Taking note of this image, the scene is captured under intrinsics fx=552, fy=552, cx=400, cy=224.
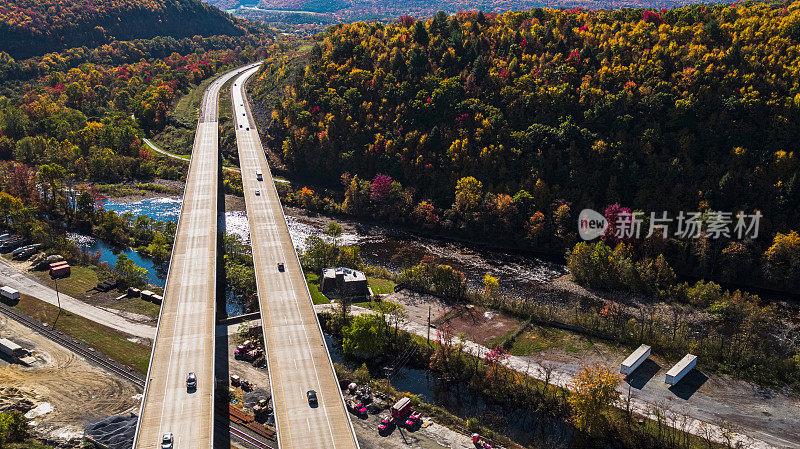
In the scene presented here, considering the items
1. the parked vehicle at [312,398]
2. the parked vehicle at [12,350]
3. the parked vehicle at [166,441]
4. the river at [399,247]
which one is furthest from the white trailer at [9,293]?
the parked vehicle at [312,398]

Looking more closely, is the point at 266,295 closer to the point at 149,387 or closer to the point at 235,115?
the point at 149,387

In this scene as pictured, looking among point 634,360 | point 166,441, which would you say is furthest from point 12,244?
point 634,360

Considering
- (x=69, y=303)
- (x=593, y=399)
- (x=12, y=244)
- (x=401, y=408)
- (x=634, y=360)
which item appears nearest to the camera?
(x=593, y=399)

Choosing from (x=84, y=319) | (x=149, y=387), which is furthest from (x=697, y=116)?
(x=84, y=319)

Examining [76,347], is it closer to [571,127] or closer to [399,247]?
[399,247]

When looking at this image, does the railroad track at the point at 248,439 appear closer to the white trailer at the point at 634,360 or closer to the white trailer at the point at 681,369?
the white trailer at the point at 634,360

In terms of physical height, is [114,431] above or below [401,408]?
below

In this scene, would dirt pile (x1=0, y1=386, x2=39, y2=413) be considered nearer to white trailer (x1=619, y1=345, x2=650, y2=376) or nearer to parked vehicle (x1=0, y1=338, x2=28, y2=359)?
parked vehicle (x1=0, y1=338, x2=28, y2=359)
